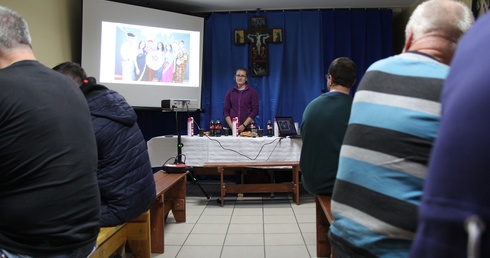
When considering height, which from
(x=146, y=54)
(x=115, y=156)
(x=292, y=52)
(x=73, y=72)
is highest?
(x=292, y=52)

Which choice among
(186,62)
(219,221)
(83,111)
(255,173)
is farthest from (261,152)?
(83,111)

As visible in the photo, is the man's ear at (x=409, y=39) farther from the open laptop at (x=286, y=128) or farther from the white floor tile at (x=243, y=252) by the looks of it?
the open laptop at (x=286, y=128)

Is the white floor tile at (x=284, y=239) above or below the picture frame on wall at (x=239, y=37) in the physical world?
below

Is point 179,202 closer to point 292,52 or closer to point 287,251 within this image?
point 287,251

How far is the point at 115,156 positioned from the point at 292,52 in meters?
4.08

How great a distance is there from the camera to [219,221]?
3.19 metres

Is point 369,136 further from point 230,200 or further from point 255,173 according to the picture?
point 255,173

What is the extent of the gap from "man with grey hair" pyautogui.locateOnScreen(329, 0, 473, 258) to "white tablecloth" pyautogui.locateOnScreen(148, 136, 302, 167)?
305cm

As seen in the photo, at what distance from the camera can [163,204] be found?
2.50 m

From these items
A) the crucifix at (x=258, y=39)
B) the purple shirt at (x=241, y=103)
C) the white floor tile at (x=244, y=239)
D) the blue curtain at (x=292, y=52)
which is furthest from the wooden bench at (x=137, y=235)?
the crucifix at (x=258, y=39)

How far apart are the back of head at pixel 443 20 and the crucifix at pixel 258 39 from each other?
452cm

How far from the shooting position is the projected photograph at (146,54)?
178 inches

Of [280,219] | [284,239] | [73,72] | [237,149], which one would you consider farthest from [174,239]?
[73,72]

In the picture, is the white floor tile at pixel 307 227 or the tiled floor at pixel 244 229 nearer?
the tiled floor at pixel 244 229
